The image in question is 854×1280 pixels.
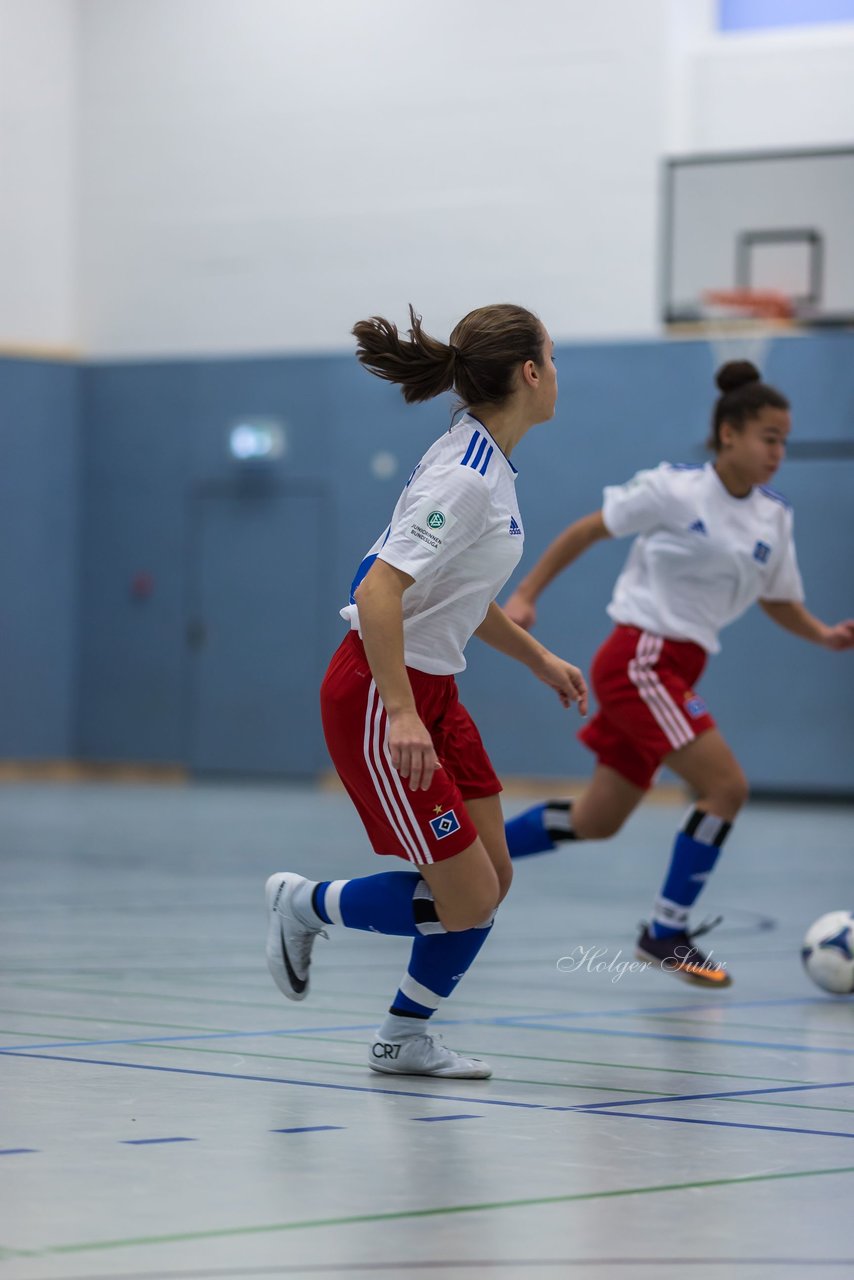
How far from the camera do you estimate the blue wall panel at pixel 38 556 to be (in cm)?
1786

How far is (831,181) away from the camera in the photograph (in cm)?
1445

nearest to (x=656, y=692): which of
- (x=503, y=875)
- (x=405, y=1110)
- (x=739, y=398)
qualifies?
(x=739, y=398)

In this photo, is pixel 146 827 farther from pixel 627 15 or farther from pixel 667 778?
pixel 627 15

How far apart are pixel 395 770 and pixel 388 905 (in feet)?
1.11

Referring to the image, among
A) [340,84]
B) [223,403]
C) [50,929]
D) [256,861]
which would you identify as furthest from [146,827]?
[340,84]

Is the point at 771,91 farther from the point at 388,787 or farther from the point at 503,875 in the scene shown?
the point at 388,787

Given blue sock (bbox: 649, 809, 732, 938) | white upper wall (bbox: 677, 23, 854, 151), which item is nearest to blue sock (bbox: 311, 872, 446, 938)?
blue sock (bbox: 649, 809, 732, 938)

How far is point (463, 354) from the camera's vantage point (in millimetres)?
3828

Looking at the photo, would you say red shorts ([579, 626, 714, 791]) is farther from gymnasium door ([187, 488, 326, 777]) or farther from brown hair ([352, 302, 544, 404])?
gymnasium door ([187, 488, 326, 777])

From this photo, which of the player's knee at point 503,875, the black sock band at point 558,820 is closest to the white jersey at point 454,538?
the player's knee at point 503,875

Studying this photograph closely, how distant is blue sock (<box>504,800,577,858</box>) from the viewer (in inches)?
235

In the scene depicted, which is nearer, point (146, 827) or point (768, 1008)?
point (768, 1008)

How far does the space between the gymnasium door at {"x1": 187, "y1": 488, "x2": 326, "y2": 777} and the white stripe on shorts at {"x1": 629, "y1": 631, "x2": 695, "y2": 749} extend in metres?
11.4

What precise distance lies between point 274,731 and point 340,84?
221 inches
